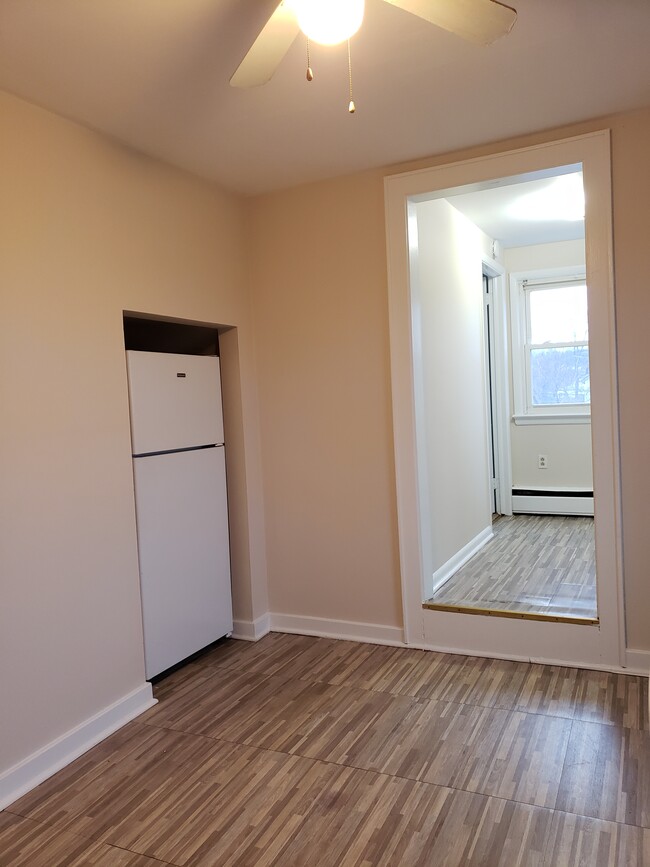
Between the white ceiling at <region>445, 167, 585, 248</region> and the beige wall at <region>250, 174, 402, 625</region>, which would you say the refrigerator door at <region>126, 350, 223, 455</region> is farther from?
the white ceiling at <region>445, 167, 585, 248</region>

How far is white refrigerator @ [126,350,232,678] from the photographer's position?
293 centimetres

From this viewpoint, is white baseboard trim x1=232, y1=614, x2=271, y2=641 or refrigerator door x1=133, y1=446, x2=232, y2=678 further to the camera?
white baseboard trim x1=232, y1=614, x2=271, y2=641

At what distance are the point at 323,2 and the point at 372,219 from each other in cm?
179

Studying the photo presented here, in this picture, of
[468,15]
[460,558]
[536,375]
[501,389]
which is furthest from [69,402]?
[536,375]

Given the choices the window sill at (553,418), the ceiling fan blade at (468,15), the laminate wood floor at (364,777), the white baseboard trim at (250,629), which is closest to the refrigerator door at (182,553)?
the white baseboard trim at (250,629)

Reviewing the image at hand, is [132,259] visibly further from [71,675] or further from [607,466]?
[607,466]

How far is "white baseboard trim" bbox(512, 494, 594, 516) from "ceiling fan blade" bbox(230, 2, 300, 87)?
498 centimetres

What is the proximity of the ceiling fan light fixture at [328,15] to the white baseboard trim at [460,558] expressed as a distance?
8.67 ft

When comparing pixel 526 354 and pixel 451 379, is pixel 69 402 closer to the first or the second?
pixel 451 379

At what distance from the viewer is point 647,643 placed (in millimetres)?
2867

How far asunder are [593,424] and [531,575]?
4.65 feet

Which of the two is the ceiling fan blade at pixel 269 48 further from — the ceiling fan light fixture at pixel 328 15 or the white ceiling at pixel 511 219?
the white ceiling at pixel 511 219

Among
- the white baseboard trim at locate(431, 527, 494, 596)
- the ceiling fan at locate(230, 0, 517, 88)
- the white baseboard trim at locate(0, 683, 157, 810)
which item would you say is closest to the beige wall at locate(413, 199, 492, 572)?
the white baseboard trim at locate(431, 527, 494, 596)

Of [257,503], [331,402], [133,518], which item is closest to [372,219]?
[331,402]
